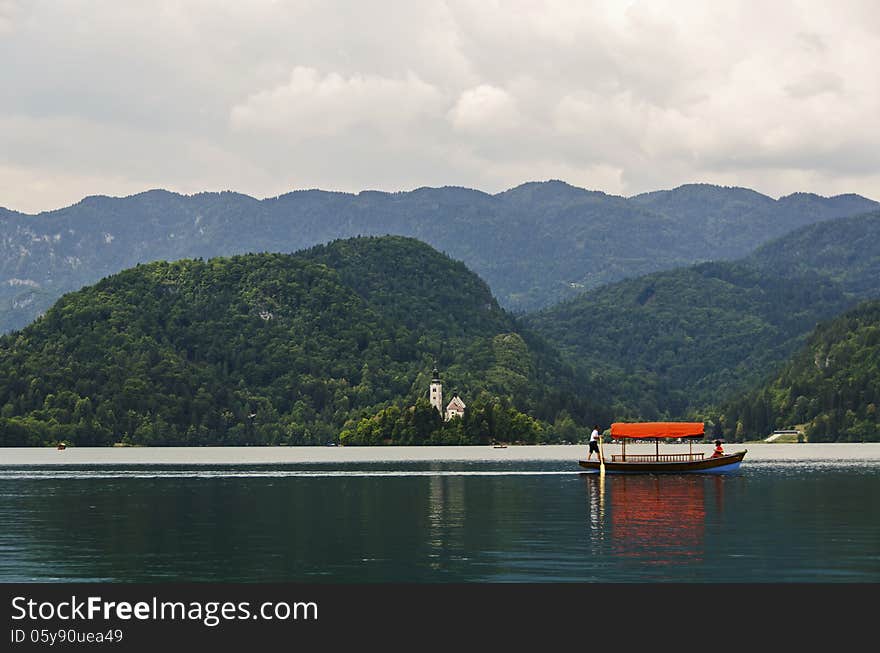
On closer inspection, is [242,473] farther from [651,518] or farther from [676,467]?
[651,518]

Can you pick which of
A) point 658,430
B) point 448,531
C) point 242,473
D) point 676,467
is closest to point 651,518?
point 448,531

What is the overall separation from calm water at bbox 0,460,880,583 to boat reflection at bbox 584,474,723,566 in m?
0.17

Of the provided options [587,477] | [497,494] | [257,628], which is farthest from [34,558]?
[587,477]

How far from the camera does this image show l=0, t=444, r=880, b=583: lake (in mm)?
67125

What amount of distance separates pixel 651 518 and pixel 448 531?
17444 millimetres

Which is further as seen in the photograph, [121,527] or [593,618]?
[121,527]

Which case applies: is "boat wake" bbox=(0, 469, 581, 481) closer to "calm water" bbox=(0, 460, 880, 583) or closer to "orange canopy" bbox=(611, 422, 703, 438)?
"orange canopy" bbox=(611, 422, 703, 438)

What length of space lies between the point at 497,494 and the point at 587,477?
40.6 m

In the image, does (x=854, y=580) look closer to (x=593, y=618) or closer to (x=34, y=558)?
(x=593, y=618)

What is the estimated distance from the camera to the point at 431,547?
77.7 m

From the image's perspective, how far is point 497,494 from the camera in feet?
415

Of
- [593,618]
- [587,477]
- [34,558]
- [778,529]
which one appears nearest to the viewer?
[593,618]

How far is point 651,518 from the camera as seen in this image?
9681 cm

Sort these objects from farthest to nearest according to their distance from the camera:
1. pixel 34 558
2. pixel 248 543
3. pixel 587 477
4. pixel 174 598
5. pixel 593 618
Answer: pixel 587 477 < pixel 248 543 < pixel 34 558 < pixel 174 598 < pixel 593 618
